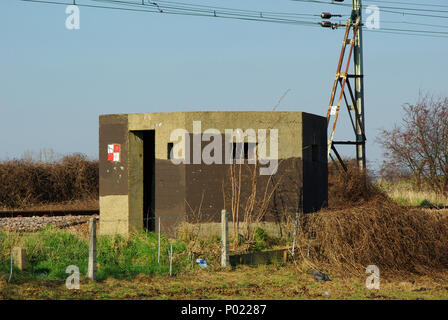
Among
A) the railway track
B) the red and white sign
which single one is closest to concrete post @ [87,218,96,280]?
the red and white sign

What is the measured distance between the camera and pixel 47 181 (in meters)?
26.8

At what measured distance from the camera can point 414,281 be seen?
11.1m

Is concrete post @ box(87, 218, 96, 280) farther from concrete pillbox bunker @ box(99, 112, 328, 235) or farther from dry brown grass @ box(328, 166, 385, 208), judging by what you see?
dry brown grass @ box(328, 166, 385, 208)

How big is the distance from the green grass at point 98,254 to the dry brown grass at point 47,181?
1304 centimetres

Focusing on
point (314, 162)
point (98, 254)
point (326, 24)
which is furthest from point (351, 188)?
point (326, 24)

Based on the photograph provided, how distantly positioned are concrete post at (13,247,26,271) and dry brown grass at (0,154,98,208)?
15122 millimetres

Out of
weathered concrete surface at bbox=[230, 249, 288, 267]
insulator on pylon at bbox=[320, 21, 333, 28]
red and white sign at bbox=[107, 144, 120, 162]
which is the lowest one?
weathered concrete surface at bbox=[230, 249, 288, 267]

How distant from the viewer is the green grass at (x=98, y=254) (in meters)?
11.3

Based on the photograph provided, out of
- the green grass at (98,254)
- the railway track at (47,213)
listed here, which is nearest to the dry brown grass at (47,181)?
the railway track at (47,213)

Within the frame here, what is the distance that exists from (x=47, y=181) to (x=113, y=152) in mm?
13181

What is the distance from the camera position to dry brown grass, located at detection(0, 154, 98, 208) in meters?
25.9

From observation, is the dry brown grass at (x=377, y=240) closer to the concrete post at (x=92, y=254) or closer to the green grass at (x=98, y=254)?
the green grass at (x=98, y=254)

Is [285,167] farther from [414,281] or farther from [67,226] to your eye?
[67,226]

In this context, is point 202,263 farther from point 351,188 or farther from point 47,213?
point 47,213
